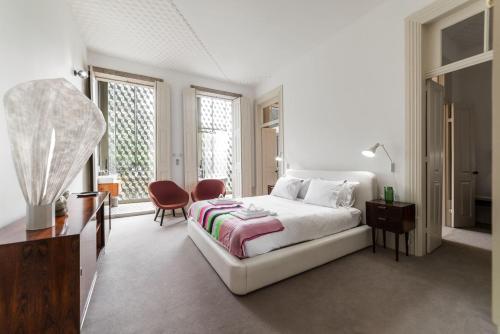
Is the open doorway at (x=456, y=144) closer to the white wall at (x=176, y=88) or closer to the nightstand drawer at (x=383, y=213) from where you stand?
the nightstand drawer at (x=383, y=213)

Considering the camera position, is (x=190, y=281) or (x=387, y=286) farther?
(x=190, y=281)

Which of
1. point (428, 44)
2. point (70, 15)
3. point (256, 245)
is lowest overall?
point (256, 245)

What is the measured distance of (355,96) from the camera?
3.03m

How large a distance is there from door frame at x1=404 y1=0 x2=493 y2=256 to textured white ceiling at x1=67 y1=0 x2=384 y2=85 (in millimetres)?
699

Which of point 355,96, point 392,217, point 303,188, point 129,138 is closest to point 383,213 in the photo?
point 392,217

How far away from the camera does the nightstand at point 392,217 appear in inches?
88.4

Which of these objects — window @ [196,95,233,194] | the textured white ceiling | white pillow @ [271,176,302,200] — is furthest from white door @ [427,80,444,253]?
window @ [196,95,233,194]

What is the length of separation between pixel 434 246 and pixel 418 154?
119 centimetres

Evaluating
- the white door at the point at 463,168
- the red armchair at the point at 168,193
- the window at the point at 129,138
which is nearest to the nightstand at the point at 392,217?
the white door at the point at 463,168

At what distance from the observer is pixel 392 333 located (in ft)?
4.39

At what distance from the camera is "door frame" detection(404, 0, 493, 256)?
2.35 metres

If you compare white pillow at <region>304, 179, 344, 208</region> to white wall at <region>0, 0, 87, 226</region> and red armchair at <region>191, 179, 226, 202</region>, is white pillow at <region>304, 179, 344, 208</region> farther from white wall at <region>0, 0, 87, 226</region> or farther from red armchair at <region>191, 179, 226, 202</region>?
white wall at <region>0, 0, 87, 226</region>

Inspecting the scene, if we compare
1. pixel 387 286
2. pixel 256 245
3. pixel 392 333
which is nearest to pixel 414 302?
pixel 387 286

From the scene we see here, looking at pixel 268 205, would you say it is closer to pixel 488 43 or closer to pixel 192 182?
pixel 192 182
